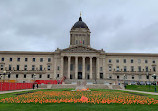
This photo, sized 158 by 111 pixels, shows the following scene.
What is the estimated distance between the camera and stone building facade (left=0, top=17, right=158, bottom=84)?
264ft

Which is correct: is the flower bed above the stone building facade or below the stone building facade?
below

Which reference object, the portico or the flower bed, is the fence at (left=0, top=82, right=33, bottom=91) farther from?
the portico

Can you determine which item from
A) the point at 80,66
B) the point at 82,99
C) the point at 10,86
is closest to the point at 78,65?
the point at 80,66

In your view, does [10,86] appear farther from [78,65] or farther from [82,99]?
[78,65]

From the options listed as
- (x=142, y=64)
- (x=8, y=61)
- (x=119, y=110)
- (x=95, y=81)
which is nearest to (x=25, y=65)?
(x=8, y=61)

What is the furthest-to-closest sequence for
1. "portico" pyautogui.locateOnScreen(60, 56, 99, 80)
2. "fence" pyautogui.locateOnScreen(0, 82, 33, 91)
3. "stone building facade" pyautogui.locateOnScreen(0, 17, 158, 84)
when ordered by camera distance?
"stone building facade" pyautogui.locateOnScreen(0, 17, 158, 84) → "portico" pyautogui.locateOnScreen(60, 56, 99, 80) → "fence" pyautogui.locateOnScreen(0, 82, 33, 91)

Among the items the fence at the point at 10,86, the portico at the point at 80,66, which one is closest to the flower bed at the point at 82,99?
the fence at the point at 10,86

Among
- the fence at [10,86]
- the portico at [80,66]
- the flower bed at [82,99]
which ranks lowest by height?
the fence at [10,86]

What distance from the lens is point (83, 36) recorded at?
94250mm

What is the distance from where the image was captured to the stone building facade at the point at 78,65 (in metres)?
80.6

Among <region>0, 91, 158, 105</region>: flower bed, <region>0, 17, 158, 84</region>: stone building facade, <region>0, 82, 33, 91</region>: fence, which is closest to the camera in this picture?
<region>0, 91, 158, 105</region>: flower bed

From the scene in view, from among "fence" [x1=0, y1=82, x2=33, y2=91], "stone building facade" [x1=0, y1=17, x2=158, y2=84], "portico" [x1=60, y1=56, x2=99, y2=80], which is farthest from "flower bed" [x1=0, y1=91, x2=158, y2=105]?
"stone building facade" [x1=0, y1=17, x2=158, y2=84]

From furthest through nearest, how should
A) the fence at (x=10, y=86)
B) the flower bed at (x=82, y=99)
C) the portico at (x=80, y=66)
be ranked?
the portico at (x=80, y=66)
the fence at (x=10, y=86)
the flower bed at (x=82, y=99)

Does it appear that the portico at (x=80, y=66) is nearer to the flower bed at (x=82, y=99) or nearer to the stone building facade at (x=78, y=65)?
the stone building facade at (x=78, y=65)
